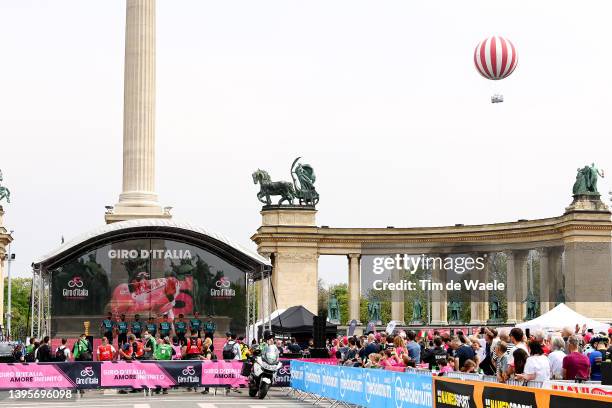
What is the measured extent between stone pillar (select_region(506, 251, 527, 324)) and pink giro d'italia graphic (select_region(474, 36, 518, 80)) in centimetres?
1421

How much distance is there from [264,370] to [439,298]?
1876 inches

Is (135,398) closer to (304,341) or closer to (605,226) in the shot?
(304,341)

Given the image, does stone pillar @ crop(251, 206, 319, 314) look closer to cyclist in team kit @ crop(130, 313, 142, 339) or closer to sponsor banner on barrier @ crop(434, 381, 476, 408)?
cyclist in team kit @ crop(130, 313, 142, 339)

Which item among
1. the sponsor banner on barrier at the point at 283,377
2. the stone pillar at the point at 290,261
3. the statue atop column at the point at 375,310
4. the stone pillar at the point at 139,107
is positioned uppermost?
the stone pillar at the point at 139,107

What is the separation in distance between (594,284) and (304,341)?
934 inches

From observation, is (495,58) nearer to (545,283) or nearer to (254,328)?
(545,283)

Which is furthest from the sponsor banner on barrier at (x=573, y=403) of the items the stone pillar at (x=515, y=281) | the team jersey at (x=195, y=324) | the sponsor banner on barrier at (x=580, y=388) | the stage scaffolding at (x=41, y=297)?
the stone pillar at (x=515, y=281)

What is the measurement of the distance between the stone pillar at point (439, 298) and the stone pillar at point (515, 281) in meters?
4.29

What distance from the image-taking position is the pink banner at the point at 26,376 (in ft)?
103

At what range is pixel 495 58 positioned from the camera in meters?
64.6

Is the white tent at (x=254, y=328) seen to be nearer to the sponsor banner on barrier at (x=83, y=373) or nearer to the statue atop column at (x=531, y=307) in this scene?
the sponsor banner on barrier at (x=83, y=373)

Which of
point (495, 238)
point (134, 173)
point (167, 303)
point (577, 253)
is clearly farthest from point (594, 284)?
point (167, 303)

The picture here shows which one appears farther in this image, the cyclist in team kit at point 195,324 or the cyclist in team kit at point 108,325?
the cyclist in team kit at point 195,324

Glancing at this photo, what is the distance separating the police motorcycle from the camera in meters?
31.8
